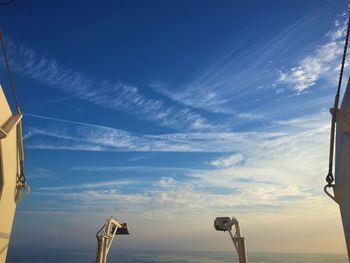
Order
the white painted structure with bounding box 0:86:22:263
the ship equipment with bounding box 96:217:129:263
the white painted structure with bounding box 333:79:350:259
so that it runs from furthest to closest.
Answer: the ship equipment with bounding box 96:217:129:263 < the white painted structure with bounding box 0:86:22:263 < the white painted structure with bounding box 333:79:350:259

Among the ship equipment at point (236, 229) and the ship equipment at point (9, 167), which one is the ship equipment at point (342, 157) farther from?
the ship equipment at point (236, 229)

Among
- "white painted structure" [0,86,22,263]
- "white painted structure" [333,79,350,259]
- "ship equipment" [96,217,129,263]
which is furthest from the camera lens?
"ship equipment" [96,217,129,263]

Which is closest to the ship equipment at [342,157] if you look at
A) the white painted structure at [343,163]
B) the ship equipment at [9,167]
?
the white painted structure at [343,163]

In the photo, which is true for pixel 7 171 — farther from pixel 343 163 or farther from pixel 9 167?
pixel 343 163

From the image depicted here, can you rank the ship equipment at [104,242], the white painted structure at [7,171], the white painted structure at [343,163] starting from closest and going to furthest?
the white painted structure at [343,163] < the white painted structure at [7,171] < the ship equipment at [104,242]

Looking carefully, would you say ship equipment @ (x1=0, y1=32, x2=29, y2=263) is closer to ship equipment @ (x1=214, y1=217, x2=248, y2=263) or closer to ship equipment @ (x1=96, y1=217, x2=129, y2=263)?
ship equipment @ (x1=96, y1=217, x2=129, y2=263)

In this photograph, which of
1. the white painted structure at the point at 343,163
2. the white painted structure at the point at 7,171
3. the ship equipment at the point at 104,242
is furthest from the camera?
the ship equipment at the point at 104,242

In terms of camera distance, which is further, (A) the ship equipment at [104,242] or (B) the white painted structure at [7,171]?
(A) the ship equipment at [104,242]

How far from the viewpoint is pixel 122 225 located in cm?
1798

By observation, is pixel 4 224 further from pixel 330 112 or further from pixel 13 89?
pixel 330 112

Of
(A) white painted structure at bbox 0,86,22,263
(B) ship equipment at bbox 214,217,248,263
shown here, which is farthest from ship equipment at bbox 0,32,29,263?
(B) ship equipment at bbox 214,217,248,263

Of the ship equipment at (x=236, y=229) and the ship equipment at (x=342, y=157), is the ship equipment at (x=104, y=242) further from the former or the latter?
the ship equipment at (x=342, y=157)

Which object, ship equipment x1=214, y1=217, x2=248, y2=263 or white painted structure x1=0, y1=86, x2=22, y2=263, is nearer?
white painted structure x1=0, y1=86, x2=22, y2=263

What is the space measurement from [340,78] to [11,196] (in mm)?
8006
